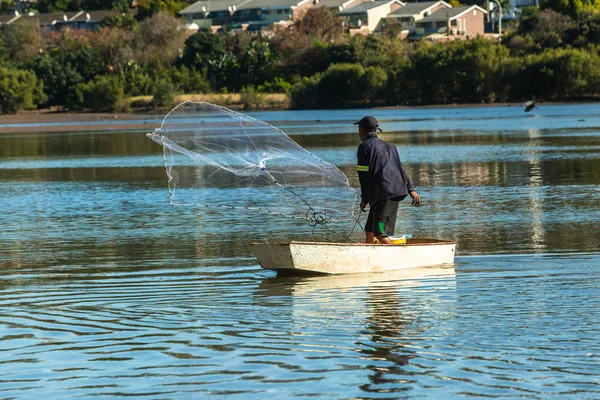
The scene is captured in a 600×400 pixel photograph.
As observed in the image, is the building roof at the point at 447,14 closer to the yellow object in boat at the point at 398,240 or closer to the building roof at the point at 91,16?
the building roof at the point at 91,16

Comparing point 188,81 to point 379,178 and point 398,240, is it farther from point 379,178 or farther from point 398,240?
point 379,178

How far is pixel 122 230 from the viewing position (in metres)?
21.6

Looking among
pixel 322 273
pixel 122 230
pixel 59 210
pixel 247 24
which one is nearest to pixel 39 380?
pixel 322 273

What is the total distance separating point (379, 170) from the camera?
13953 mm

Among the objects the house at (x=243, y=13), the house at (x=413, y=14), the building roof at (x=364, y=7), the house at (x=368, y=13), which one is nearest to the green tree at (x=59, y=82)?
the house at (x=243, y=13)

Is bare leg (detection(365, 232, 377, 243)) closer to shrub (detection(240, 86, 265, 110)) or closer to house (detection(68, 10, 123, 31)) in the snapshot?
shrub (detection(240, 86, 265, 110))

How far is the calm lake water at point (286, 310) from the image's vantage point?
8.98 m

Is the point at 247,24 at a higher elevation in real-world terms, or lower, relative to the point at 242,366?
higher

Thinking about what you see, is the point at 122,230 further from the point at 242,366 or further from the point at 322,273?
the point at 242,366

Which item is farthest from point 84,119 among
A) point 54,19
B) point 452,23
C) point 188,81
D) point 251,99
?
point 54,19

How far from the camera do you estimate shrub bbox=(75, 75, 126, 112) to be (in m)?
114

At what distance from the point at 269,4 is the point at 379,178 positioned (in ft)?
539

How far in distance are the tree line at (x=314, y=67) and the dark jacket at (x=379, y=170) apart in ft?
285

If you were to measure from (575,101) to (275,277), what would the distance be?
90.1m
